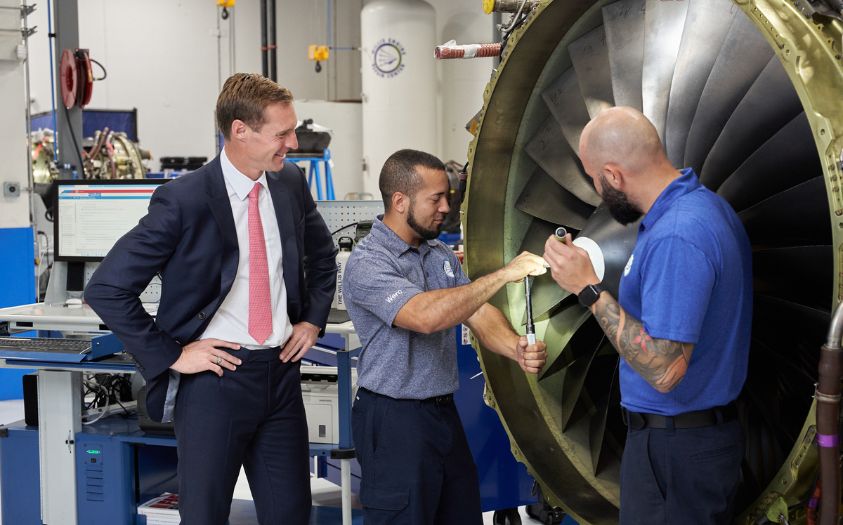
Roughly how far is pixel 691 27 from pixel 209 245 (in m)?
1.38

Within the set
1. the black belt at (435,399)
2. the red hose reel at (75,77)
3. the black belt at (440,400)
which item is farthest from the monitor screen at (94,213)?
the red hose reel at (75,77)

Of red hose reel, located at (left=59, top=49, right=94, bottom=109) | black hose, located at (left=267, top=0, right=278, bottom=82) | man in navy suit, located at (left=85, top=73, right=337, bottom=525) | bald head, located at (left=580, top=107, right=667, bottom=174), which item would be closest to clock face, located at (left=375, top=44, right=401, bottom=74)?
black hose, located at (left=267, top=0, right=278, bottom=82)

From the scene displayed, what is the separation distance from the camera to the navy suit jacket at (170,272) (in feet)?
8.49

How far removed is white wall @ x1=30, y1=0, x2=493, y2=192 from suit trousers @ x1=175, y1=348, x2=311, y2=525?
10.2 metres

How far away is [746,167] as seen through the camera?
2215 millimetres

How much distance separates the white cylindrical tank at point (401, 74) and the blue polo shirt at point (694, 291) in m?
9.39

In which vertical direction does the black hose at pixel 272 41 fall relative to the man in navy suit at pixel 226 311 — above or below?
above

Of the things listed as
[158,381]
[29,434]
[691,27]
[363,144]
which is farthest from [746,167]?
[363,144]

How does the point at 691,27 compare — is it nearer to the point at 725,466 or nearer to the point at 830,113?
the point at 830,113

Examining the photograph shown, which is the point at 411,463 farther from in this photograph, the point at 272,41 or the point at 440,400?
the point at 272,41

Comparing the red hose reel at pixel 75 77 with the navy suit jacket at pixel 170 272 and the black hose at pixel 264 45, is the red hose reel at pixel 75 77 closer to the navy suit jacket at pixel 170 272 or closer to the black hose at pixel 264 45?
the navy suit jacket at pixel 170 272

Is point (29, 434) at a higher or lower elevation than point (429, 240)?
lower

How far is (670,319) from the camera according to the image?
6.27 feet

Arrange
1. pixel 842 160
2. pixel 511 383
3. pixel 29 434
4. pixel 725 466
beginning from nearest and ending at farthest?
pixel 842 160
pixel 725 466
pixel 511 383
pixel 29 434
